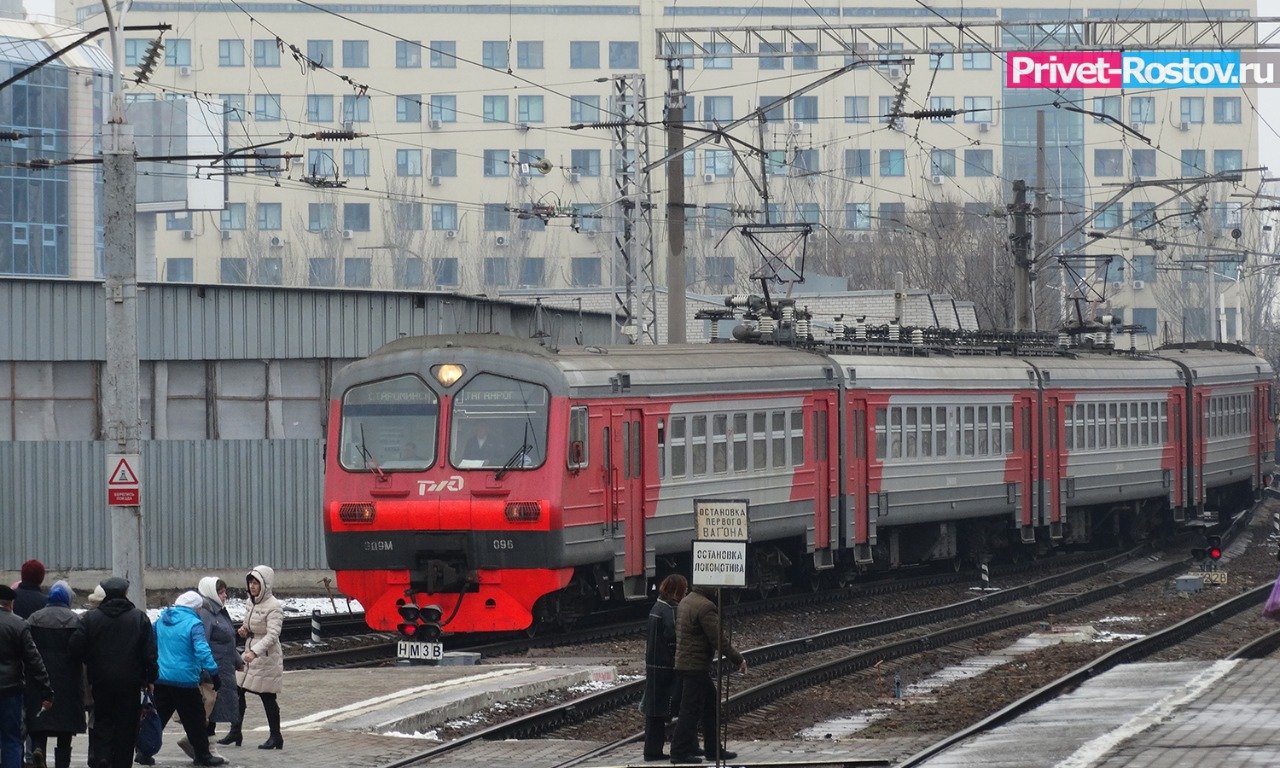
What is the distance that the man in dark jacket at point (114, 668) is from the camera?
12.4 metres

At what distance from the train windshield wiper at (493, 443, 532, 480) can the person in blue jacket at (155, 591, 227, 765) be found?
23.5 feet

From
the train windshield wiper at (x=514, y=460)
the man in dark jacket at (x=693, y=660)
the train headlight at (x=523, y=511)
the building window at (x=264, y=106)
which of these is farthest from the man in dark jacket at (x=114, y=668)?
the building window at (x=264, y=106)

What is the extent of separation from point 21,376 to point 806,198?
51.8 m

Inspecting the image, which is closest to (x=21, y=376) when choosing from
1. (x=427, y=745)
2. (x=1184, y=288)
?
(x=427, y=745)

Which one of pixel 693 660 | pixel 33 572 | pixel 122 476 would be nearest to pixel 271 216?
pixel 122 476

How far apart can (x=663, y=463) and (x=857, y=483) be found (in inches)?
209

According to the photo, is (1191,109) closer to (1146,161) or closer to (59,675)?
(1146,161)

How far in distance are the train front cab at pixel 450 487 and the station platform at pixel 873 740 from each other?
2309 mm

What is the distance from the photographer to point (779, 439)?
24656 millimetres

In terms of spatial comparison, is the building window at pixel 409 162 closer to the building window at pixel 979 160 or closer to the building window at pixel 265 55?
the building window at pixel 265 55

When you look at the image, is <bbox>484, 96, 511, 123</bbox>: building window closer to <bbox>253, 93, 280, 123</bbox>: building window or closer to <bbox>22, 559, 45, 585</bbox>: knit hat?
<bbox>253, 93, 280, 123</bbox>: building window

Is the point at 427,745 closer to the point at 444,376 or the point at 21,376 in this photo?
the point at 444,376

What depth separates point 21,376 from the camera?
2970 centimetres

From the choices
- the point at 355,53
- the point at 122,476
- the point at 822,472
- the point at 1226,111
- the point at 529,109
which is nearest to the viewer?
the point at 122,476
